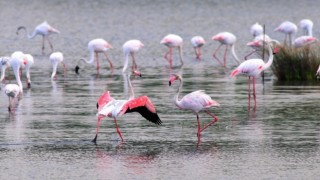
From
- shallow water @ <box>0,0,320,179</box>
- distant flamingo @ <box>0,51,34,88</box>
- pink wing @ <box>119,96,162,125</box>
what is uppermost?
distant flamingo @ <box>0,51,34,88</box>

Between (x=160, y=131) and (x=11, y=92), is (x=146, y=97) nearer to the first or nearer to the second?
(x=160, y=131)

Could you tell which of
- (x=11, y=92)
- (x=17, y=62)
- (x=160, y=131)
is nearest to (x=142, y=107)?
(x=160, y=131)

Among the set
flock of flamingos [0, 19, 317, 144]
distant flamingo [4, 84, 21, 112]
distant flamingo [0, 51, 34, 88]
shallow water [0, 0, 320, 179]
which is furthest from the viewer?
distant flamingo [0, 51, 34, 88]

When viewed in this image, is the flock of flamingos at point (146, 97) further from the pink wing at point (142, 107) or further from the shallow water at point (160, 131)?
the shallow water at point (160, 131)

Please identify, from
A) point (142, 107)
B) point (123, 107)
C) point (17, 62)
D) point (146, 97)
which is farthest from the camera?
point (17, 62)

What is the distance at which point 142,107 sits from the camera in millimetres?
13930

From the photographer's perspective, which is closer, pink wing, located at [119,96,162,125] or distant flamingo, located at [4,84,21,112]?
pink wing, located at [119,96,162,125]

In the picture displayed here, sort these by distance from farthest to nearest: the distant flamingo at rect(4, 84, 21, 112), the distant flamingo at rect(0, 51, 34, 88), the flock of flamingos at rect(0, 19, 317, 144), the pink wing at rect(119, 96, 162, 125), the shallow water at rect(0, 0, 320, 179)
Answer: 1. the distant flamingo at rect(0, 51, 34, 88)
2. the distant flamingo at rect(4, 84, 21, 112)
3. the flock of flamingos at rect(0, 19, 317, 144)
4. the pink wing at rect(119, 96, 162, 125)
5. the shallow water at rect(0, 0, 320, 179)

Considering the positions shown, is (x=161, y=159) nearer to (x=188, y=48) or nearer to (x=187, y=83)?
(x=187, y=83)

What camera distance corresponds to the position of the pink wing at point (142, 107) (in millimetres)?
13609

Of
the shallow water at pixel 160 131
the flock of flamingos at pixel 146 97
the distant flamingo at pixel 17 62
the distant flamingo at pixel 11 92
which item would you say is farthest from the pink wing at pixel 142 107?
the distant flamingo at pixel 17 62

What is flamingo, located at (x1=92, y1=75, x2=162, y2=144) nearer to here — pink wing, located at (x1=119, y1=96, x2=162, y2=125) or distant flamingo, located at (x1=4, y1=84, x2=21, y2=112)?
pink wing, located at (x1=119, y1=96, x2=162, y2=125)

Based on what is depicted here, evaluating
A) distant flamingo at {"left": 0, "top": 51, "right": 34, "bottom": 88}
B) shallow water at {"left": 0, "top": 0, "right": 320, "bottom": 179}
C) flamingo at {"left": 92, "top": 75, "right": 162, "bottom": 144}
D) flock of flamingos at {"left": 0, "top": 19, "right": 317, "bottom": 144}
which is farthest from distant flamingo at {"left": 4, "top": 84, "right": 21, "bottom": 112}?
flamingo at {"left": 92, "top": 75, "right": 162, "bottom": 144}

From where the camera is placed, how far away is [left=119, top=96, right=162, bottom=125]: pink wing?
1361cm
